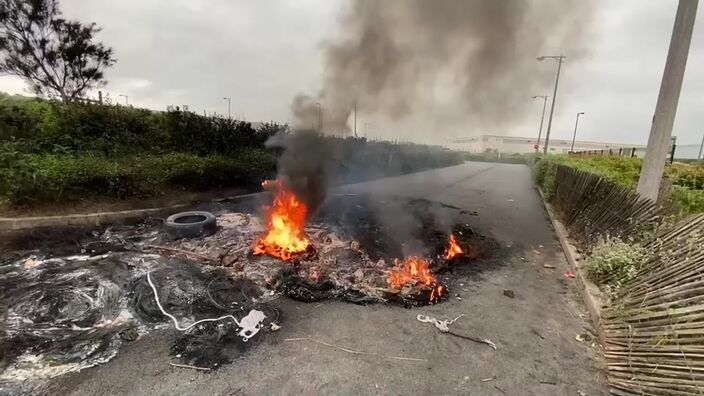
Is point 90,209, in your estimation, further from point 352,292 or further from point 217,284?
point 352,292

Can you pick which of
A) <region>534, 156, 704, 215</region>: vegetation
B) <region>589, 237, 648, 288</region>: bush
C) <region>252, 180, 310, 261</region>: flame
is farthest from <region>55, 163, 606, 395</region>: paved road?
<region>534, 156, 704, 215</region>: vegetation

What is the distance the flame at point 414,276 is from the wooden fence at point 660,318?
1889 mm

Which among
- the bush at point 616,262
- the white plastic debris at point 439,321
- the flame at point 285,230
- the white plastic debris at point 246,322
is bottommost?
the white plastic debris at point 246,322

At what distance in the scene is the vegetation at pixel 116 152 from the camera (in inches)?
290

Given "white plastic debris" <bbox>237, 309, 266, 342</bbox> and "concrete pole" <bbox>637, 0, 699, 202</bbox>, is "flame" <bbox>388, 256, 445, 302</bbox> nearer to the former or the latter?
"white plastic debris" <bbox>237, 309, 266, 342</bbox>

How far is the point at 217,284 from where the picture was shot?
4.53m

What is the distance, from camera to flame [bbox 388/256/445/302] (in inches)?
183

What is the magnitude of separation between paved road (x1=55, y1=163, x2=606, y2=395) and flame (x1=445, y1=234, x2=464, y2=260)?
3.80ft

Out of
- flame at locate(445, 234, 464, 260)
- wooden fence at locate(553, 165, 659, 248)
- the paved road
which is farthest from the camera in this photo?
flame at locate(445, 234, 464, 260)

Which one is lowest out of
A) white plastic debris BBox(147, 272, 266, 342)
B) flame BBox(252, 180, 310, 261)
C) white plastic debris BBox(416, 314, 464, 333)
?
white plastic debris BBox(147, 272, 266, 342)

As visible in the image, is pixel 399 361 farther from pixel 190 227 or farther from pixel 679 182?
pixel 679 182

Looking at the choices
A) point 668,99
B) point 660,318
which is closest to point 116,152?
point 660,318

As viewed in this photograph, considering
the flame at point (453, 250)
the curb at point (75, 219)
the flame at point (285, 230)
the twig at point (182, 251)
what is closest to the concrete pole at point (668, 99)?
the flame at point (453, 250)

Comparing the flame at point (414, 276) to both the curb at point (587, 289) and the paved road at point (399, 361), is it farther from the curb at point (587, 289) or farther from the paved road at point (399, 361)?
the curb at point (587, 289)
